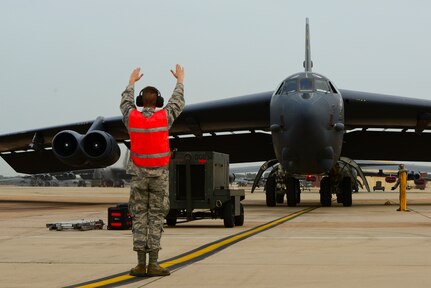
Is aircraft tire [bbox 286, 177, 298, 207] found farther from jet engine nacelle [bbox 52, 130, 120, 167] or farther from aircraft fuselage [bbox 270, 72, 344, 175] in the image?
jet engine nacelle [bbox 52, 130, 120, 167]

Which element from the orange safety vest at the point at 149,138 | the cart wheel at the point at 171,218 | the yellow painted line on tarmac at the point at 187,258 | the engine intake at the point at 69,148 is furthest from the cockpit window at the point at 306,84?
the orange safety vest at the point at 149,138

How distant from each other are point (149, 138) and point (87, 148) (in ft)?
52.4

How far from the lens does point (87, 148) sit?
21953 mm

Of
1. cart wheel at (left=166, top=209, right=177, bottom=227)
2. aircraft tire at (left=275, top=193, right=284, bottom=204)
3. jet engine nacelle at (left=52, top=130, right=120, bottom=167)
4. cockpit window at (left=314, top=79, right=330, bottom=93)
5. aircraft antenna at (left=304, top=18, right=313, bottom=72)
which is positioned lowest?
cart wheel at (left=166, top=209, right=177, bottom=227)

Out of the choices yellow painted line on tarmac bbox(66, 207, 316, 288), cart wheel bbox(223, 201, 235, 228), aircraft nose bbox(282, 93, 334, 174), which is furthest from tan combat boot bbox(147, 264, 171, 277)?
aircraft nose bbox(282, 93, 334, 174)

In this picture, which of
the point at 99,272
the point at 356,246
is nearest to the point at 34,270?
the point at 99,272

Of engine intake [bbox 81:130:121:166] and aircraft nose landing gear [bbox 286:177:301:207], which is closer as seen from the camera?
engine intake [bbox 81:130:121:166]

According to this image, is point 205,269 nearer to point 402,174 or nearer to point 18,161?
→ point 402,174

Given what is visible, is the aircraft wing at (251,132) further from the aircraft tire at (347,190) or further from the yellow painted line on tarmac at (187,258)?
the yellow painted line on tarmac at (187,258)

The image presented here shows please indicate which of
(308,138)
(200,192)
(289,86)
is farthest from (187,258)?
(289,86)

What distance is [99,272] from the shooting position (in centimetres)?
622

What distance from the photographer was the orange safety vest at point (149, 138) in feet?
20.7

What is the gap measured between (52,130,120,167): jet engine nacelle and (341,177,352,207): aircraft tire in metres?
7.84

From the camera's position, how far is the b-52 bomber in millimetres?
19609
